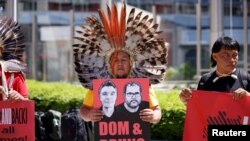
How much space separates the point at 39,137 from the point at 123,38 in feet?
12.4

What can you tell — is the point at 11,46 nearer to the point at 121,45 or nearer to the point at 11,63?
the point at 11,63

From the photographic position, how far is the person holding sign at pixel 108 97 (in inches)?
206

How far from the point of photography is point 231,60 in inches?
211

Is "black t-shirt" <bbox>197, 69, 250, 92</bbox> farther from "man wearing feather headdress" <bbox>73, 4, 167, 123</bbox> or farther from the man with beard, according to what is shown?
the man with beard

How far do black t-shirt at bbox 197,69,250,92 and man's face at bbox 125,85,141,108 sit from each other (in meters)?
0.61

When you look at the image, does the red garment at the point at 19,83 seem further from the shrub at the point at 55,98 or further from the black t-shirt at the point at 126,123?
the shrub at the point at 55,98

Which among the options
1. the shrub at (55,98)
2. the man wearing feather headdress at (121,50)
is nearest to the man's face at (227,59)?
the man wearing feather headdress at (121,50)

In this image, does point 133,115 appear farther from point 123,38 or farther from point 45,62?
point 45,62

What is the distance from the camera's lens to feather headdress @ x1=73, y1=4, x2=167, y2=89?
5.41 m

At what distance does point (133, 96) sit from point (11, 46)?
1318mm

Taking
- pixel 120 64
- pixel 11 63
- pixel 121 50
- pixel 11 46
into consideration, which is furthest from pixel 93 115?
pixel 11 46

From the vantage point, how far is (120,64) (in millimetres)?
5336

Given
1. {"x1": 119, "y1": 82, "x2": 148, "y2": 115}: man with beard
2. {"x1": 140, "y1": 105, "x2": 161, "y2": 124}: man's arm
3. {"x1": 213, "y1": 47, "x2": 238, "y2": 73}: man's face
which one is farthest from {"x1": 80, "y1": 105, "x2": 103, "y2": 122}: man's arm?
{"x1": 213, "y1": 47, "x2": 238, "y2": 73}: man's face

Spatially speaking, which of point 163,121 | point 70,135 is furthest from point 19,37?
point 163,121
